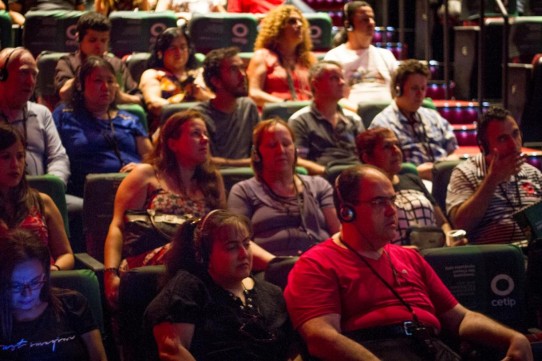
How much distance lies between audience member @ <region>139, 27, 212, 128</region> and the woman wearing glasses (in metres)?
2.51

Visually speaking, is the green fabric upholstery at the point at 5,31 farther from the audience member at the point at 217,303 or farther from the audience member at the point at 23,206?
the audience member at the point at 217,303

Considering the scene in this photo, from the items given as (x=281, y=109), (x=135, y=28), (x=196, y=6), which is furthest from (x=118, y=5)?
(x=281, y=109)

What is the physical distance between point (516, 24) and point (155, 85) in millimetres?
2295

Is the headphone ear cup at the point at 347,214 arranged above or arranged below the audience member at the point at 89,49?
below

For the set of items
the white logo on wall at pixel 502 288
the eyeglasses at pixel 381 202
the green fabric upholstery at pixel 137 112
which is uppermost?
the green fabric upholstery at pixel 137 112

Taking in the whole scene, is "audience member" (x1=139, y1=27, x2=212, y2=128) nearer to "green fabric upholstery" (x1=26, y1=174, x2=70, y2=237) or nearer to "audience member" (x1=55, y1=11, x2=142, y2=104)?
"audience member" (x1=55, y1=11, x2=142, y2=104)

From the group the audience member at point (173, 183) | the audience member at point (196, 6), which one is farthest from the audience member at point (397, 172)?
the audience member at point (196, 6)

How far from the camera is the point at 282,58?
5902 mm

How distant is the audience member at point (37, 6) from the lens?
22.4 feet

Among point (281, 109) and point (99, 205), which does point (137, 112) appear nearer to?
point (281, 109)

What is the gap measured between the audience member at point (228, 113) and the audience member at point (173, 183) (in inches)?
32.8

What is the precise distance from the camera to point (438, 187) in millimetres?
4555

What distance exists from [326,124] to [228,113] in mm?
470

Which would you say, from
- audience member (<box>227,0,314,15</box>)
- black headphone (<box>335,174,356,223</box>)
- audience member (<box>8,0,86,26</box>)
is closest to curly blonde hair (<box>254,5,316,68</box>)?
audience member (<box>227,0,314,15</box>)
